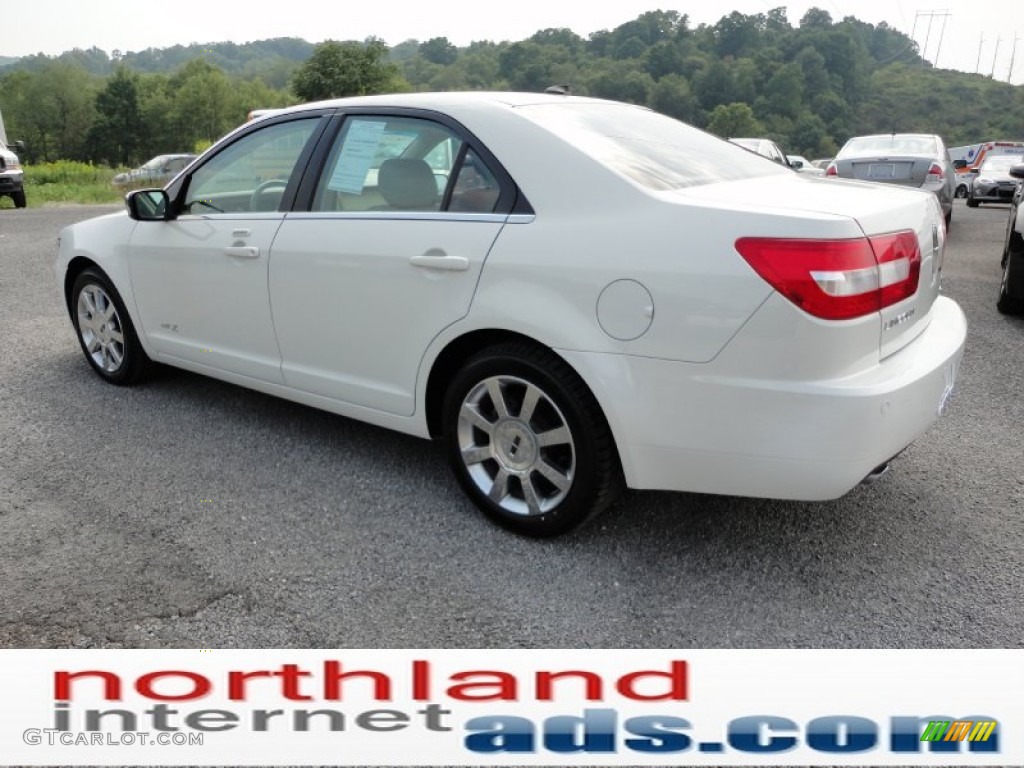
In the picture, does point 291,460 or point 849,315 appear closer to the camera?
point 849,315

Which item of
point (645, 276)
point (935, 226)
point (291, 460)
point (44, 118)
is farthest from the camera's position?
point (44, 118)

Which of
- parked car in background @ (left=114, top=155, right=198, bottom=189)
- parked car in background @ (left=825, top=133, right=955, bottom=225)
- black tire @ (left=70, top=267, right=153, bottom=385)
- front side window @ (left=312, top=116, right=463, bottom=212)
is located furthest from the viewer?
parked car in background @ (left=114, top=155, right=198, bottom=189)

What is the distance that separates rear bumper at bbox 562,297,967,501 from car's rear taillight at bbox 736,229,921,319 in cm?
23

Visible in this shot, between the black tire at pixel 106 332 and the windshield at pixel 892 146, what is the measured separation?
10.1 metres

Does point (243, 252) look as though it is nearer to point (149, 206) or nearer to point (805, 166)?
point (149, 206)

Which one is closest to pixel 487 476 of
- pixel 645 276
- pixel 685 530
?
pixel 685 530

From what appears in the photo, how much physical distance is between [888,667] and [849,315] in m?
1.01

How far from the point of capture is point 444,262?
3.13 metres

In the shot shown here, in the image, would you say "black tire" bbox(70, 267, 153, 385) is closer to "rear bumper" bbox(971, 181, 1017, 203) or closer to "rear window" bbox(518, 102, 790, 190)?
"rear window" bbox(518, 102, 790, 190)

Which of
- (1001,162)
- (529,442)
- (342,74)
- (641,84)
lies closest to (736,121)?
(641,84)

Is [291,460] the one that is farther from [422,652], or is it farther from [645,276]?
[645,276]

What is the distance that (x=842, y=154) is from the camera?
12211mm

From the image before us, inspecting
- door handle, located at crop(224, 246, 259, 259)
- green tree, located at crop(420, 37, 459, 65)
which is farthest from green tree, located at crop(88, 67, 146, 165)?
door handle, located at crop(224, 246, 259, 259)

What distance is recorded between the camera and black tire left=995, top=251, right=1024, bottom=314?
22.5 ft
